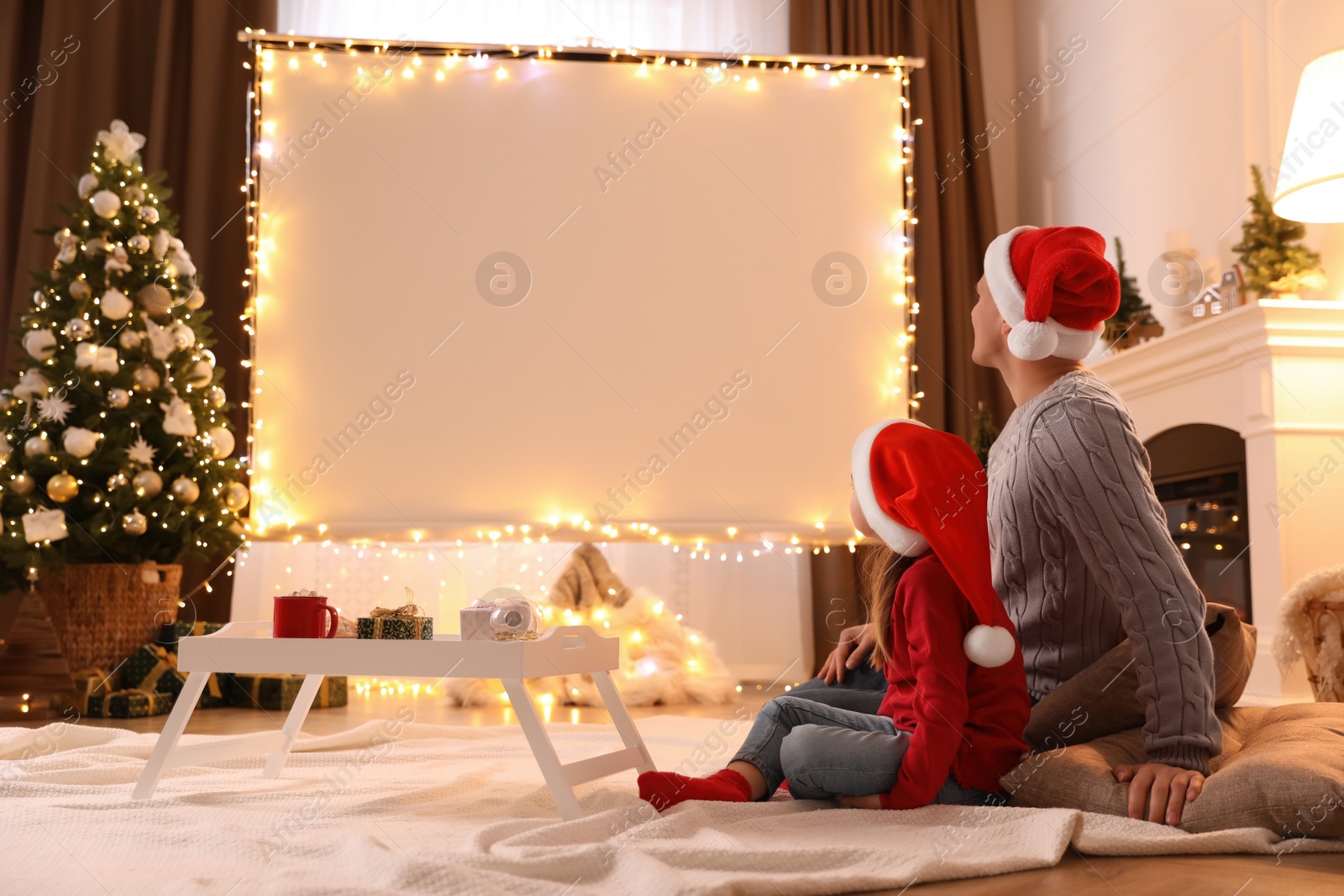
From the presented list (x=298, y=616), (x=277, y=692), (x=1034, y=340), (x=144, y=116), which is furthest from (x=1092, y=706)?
(x=144, y=116)

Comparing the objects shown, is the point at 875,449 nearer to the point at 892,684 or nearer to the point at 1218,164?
the point at 892,684

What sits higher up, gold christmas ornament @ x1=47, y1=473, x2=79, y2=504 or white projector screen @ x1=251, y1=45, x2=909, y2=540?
white projector screen @ x1=251, y1=45, x2=909, y2=540

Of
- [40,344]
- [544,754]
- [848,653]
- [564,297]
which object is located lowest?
[544,754]

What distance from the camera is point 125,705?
3.14 meters

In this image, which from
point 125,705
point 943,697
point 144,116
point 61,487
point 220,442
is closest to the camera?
point 943,697

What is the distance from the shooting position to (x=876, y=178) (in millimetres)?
4188

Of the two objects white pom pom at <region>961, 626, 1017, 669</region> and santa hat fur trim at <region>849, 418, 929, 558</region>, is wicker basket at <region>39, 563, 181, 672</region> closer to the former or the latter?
santa hat fur trim at <region>849, 418, 929, 558</region>

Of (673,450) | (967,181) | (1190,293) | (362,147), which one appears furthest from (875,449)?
(967,181)

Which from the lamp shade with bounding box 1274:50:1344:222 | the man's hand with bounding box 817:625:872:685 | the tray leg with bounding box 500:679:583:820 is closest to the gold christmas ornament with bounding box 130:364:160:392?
the tray leg with bounding box 500:679:583:820

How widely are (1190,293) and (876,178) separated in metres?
1.18

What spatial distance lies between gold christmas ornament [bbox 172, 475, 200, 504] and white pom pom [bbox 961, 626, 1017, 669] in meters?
2.73

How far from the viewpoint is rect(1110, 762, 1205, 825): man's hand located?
4.57 feet

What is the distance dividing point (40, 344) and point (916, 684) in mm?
3001

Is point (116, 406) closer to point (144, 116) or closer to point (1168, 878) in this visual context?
point (144, 116)
